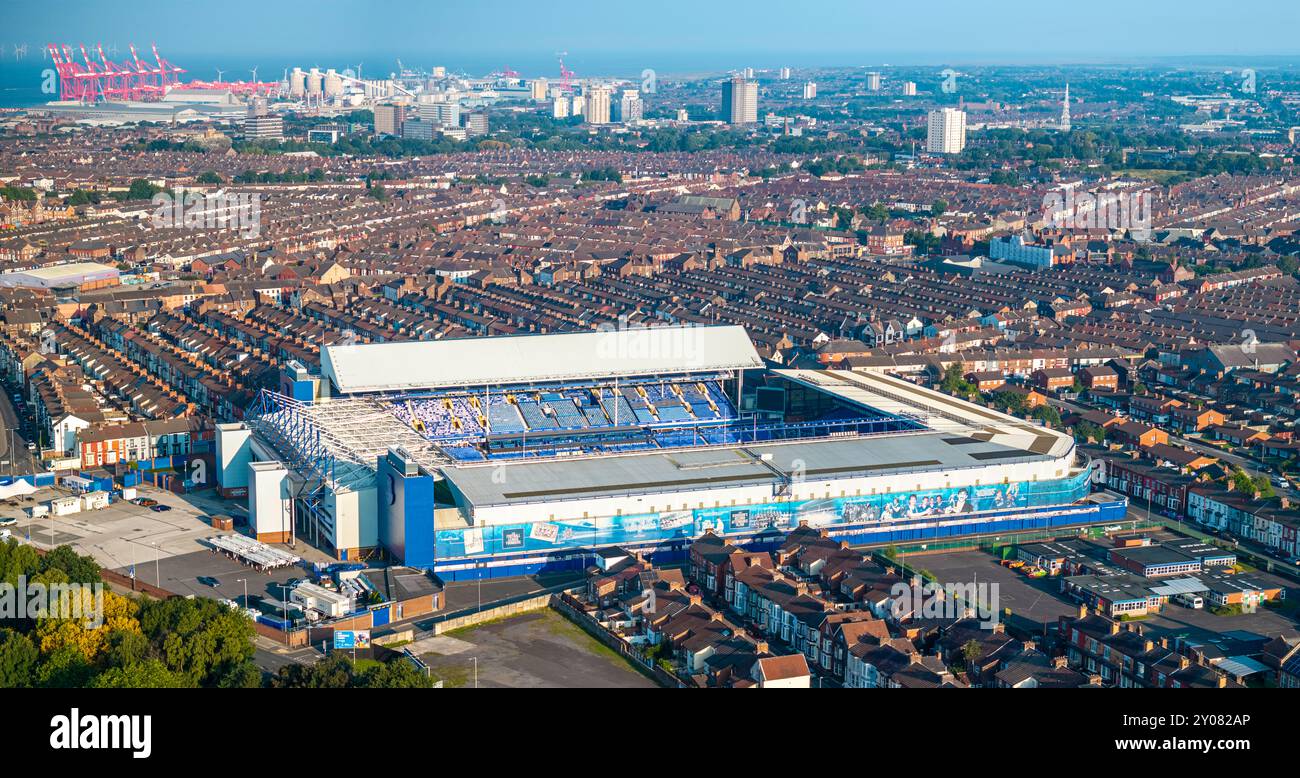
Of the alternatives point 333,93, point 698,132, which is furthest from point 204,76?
point 698,132

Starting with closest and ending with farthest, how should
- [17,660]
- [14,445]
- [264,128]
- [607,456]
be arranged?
[17,660], [607,456], [14,445], [264,128]

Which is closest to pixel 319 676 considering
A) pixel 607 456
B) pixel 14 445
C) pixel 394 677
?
pixel 394 677

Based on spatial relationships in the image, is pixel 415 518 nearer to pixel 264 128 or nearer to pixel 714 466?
pixel 714 466

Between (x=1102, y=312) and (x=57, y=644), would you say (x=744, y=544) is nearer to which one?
(x=57, y=644)

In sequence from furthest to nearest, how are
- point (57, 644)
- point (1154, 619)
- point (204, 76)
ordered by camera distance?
point (204, 76), point (1154, 619), point (57, 644)

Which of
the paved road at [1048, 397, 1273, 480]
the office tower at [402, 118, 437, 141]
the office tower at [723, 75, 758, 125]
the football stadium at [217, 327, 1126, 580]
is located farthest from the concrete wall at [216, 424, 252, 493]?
the office tower at [723, 75, 758, 125]

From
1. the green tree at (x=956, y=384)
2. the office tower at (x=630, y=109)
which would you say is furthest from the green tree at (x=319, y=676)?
the office tower at (x=630, y=109)
